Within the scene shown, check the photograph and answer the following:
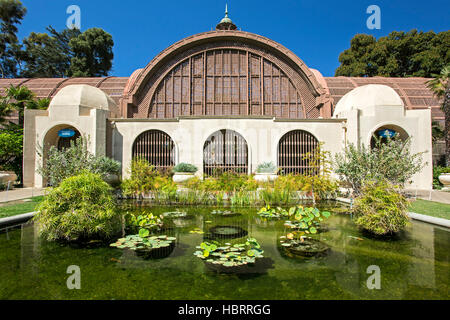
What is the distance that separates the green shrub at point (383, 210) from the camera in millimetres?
4719

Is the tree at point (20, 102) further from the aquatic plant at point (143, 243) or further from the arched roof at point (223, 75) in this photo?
the aquatic plant at point (143, 243)

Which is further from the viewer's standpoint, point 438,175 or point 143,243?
point 438,175

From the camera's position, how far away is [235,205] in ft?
27.1

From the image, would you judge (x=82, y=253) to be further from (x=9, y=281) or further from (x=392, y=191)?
(x=392, y=191)

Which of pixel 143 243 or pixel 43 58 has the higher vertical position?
pixel 43 58

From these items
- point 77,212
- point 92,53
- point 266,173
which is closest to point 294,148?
point 266,173

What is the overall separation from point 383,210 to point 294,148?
8.10 m

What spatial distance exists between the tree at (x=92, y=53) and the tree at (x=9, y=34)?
7987 mm

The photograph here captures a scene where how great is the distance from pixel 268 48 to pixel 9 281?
1735cm

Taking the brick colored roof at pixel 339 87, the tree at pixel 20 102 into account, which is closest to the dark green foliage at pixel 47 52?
the brick colored roof at pixel 339 87

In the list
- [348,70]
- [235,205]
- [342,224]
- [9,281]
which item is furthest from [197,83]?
[348,70]

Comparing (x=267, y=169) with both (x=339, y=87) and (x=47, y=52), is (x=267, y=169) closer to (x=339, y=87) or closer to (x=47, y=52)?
(x=339, y=87)

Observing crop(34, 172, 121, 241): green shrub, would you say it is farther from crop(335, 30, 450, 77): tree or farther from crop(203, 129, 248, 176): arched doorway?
crop(335, 30, 450, 77): tree

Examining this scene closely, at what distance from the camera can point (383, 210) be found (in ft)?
15.7
